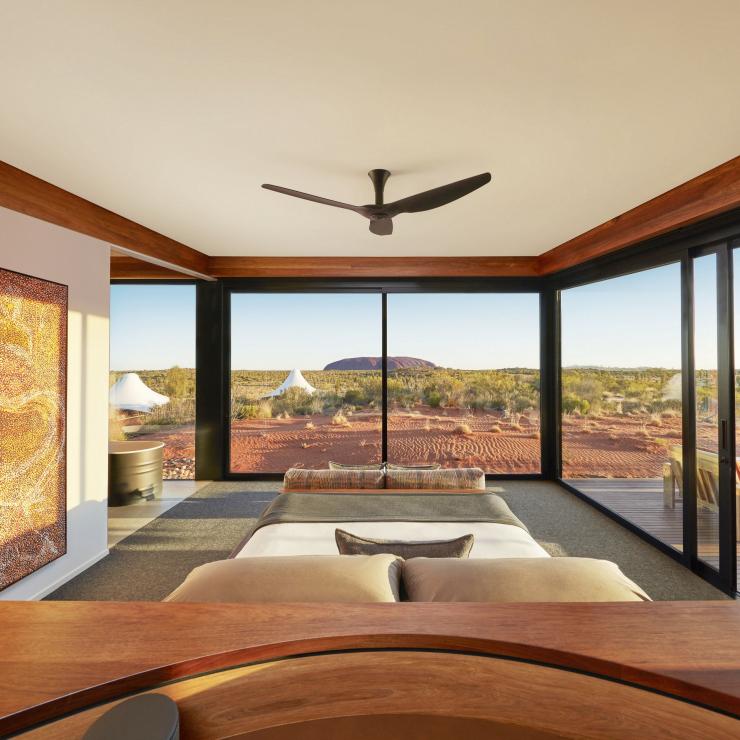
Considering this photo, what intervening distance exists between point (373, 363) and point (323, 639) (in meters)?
4.71

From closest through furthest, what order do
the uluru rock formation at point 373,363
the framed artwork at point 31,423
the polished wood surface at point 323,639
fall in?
the polished wood surface at point 323,639, the framed artwork at point 31,423, the uluru rock formation at point 373,363

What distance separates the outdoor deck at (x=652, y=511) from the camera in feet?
10.1

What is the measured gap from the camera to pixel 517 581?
145cm

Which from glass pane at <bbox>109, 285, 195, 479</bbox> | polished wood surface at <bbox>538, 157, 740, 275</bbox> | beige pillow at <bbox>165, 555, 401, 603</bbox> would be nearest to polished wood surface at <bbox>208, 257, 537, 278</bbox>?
glass pane at <bbox>109, 285, 195, 479</bbox>

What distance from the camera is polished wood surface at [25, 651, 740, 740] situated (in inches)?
23.6

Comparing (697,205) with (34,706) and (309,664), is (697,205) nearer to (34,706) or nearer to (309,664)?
(309,664)

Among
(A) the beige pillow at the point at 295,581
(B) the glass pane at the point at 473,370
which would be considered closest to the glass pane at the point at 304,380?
(B) the glass pane at the point at 473,370

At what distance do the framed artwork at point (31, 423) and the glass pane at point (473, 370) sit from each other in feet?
11.0

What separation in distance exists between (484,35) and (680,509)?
3.53m

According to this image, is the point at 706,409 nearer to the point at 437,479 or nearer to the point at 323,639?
the point at 437,479

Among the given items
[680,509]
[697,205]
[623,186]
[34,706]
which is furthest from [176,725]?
[680,509]

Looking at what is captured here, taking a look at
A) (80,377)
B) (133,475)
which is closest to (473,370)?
(133,475)

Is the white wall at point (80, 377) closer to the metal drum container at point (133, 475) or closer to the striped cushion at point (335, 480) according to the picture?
the metal drum container at point (133, 475)

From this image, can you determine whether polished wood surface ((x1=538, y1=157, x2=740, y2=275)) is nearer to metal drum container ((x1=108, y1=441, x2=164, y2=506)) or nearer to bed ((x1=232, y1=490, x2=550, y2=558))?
bed ((x1=232, y1=490, x2=550, y2=558))
